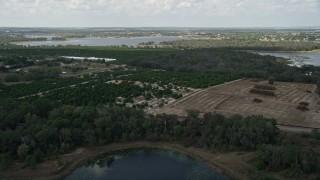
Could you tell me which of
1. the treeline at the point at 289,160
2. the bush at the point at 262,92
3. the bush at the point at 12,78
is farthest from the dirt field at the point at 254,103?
the bush at the point at 12,78

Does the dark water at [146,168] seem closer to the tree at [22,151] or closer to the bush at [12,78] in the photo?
the tree at [22,151]

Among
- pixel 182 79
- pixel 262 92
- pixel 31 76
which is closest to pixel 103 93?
pixel 182 79

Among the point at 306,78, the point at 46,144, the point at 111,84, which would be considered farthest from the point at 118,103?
the point at 306,78

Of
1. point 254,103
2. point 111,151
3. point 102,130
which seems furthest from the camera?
point 254,103

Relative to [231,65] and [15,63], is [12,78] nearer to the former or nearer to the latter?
[15,63]

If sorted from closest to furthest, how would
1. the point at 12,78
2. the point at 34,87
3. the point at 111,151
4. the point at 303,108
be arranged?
1. the point at 111,151
2. the point at 303,108
3. the point at 34,87
4. the point at 12,78

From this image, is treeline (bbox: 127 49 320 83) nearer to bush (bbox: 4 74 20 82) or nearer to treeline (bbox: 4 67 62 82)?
treeline (bbox: 4 67 62 82)
